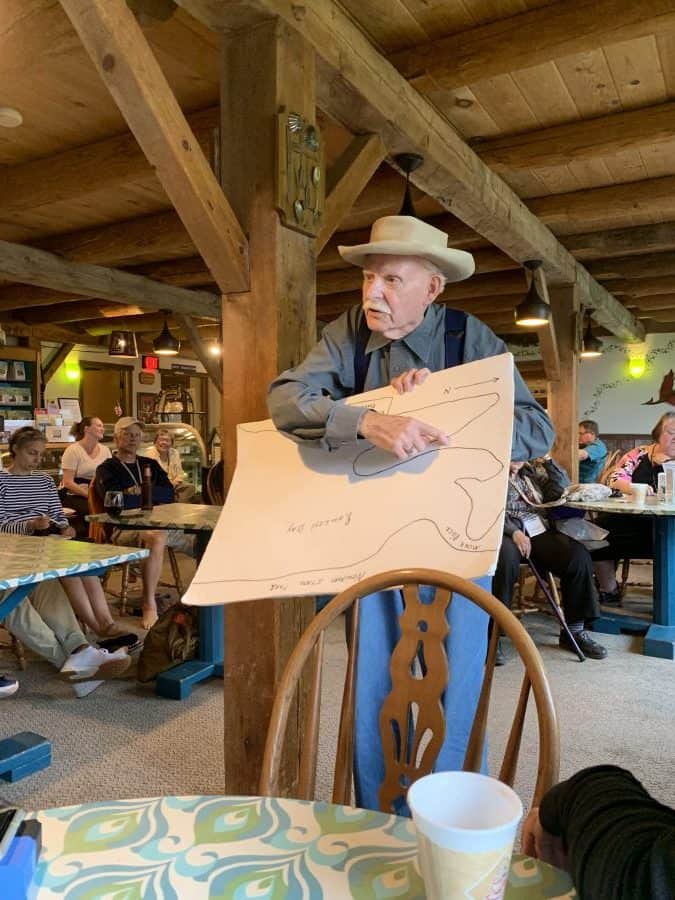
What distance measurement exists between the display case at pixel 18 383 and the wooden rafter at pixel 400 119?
23.4ft

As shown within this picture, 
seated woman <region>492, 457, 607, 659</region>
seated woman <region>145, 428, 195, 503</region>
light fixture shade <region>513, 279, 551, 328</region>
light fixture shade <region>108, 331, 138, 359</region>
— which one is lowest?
seated woman <region>492, 457, 607, 659</region>

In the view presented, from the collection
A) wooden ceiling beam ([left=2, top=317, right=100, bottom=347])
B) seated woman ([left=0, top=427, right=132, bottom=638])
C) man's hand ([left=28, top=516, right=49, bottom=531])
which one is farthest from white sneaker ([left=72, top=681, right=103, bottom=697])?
wooden ceiling beam ([left=2, top=317, right=100, bottom=347])

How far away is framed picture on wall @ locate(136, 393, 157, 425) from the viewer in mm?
11333

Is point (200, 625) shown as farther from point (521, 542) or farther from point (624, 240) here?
point (624, 240)

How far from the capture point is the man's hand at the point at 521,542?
3.72 metres

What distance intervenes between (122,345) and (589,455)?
5148 mm

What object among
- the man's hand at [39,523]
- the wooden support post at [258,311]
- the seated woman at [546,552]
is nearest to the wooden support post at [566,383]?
the seated woman at [546,552]

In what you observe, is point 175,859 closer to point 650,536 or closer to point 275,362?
point 275,362

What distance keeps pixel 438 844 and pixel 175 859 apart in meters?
0.33

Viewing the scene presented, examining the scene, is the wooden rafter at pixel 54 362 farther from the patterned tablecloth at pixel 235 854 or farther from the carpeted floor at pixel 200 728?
the patterned tablecloth at pixel 235 854

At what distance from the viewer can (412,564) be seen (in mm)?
1159

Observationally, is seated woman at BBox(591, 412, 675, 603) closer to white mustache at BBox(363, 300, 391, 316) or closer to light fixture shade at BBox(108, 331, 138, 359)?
white mustache at BBox(363, 300, 391, 316)

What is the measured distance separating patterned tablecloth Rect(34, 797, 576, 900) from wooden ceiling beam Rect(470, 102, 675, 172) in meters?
3.27

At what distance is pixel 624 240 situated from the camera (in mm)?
5180
